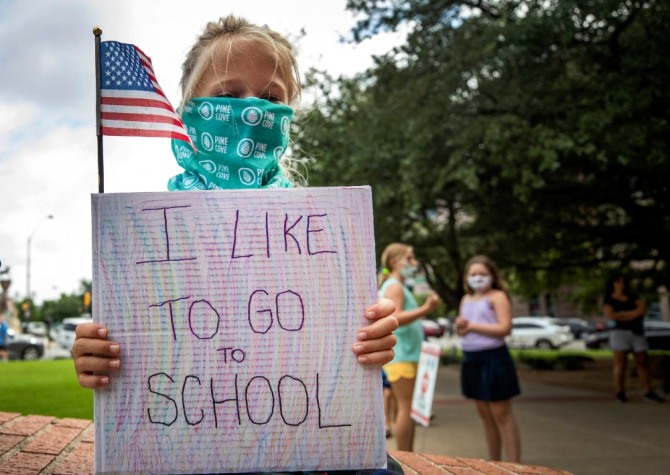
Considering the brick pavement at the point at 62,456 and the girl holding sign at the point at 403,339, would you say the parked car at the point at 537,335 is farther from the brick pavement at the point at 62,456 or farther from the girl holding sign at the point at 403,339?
the brick pavement at the point at 62,456

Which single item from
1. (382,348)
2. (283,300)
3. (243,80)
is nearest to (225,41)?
(243,80)

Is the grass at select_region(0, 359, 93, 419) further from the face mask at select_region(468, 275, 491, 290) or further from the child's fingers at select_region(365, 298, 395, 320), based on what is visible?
the child's fingers at select_region(365, 298, 395, 320)

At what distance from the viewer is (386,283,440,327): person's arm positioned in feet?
18.7

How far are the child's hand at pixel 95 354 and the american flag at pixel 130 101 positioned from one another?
2.08 feet

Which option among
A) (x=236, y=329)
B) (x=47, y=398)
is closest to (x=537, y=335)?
(x=47, y=398)

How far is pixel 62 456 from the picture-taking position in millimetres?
3002

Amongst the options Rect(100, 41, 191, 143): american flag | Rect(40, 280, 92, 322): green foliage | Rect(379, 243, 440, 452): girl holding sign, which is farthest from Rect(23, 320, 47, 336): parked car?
Rect(100, 41, 191, 143): american flag

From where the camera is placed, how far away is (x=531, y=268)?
56.5 feet

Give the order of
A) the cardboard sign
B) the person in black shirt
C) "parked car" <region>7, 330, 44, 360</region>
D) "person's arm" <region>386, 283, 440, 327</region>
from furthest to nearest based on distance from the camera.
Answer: "parked car" <region>7, 330, 44, 360</region>
the person in black shirt
the cardboard sign
"person's arm" <region>386, 283, 440, 327</region>

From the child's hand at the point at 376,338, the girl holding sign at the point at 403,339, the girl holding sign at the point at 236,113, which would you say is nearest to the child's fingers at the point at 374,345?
the child's hand at the point at 376,338

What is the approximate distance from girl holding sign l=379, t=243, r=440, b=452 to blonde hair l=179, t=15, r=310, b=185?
359 cm

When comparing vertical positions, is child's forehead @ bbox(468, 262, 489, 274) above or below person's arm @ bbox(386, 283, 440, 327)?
above

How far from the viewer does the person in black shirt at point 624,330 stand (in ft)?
35.2

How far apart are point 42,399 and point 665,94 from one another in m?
7.83
